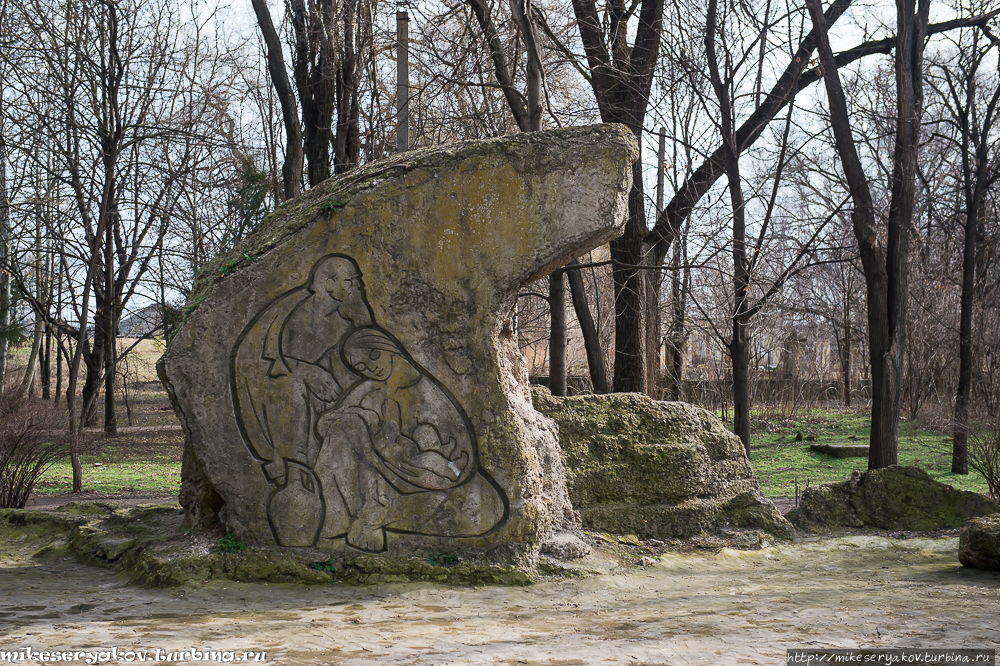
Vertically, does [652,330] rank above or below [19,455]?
above

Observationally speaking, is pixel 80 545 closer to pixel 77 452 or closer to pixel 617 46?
pixel 77 452

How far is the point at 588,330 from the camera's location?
10836 mm

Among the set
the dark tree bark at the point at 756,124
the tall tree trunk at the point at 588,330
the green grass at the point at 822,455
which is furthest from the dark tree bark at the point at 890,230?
the tall tree trunk at the point at 588,330

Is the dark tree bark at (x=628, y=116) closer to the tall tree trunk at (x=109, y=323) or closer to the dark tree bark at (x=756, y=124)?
the dark tree bark at (x=756, y=124)

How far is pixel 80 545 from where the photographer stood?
20.7ft

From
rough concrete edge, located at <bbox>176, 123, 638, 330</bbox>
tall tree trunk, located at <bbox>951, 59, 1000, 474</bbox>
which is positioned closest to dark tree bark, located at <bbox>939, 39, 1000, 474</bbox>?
tall tree trunk, located at <bbox>951, 59, 1000, 474</bbox>

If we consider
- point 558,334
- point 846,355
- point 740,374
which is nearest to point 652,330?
point 558,334

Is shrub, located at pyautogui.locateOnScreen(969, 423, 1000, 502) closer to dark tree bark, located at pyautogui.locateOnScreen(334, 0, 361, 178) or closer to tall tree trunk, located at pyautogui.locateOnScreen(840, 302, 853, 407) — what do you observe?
dark tree bark, located at pyautogui.locateOnScreen(334, 0, 361, 178)

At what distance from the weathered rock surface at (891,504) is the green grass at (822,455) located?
1925mm

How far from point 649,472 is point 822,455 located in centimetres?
718

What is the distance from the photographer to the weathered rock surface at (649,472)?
6395 millimetres

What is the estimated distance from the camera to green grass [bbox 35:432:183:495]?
10.6m

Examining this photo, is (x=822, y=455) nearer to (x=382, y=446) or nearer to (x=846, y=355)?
(x=846, y=355)

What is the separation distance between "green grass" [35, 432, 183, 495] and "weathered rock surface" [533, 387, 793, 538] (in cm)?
607
